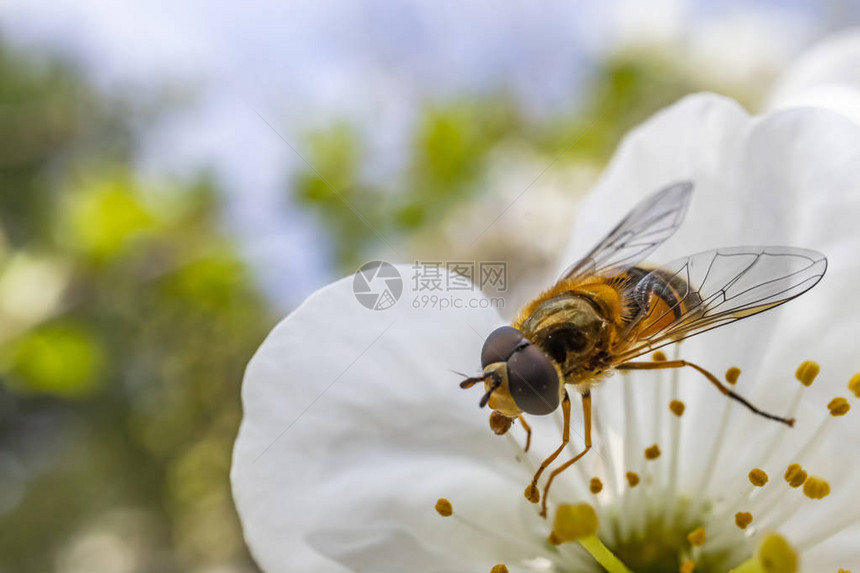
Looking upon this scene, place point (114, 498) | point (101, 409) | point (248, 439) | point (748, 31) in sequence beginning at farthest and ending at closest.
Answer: point (748, 31), point (114, 498), point (101, 409), point (248, 439)

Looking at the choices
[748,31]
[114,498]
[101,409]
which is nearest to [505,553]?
[101,409]

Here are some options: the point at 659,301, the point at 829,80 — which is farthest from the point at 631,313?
the point at 829,80

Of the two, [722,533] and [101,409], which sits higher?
[101,409]

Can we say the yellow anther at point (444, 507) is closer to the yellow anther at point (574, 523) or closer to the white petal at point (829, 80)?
the yellow anther at point (574, 523)

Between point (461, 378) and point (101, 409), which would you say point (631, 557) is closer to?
point (461, 378)

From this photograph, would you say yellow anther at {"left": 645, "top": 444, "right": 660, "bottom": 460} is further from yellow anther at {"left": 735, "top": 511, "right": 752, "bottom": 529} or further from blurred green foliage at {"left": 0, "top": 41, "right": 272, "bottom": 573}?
blurred green foliage at {"left": 0, "top": 41, "right": 272, "bottom": 573}

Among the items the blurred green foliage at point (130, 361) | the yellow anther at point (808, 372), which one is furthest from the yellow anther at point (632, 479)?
the blurred green foliage at point (130, 361)
